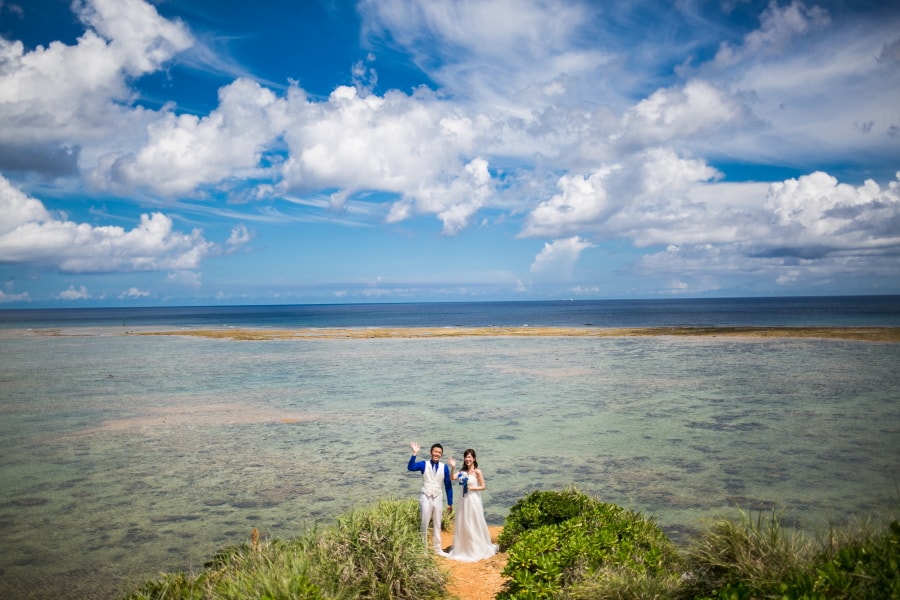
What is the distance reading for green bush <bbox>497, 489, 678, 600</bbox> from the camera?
778 cm

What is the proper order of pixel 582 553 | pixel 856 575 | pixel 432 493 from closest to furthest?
pixel 856 575
pixel 582 553
pixel 432 493

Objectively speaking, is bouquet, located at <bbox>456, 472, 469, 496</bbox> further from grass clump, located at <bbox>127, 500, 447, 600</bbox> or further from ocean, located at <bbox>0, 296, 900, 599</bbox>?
ocean, located at <bbox>0, 296, 900, 599</bbox>

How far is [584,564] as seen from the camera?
812 cm

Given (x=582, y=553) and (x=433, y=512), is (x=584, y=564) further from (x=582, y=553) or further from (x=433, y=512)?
(x=433, y=512)

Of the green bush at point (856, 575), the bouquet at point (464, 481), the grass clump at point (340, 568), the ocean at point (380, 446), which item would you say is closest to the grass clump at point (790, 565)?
the green bush at point (856, 575)

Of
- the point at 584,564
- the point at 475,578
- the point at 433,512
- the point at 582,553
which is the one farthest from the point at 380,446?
the point at 584,564

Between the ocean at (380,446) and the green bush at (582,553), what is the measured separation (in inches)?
65.1

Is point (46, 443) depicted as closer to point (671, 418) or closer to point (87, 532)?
point (87, 532)

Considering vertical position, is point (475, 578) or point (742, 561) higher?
point (742, 561)

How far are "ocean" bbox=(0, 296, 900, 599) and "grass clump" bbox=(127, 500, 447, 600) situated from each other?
3.64 metres

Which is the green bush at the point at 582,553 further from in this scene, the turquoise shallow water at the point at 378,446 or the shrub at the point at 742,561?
the turquoise shallow water at the point at 378,446

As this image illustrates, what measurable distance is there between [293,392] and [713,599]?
1129 inches

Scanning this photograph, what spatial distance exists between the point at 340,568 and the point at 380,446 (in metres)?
12.3

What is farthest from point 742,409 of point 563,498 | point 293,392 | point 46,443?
point 46,443
